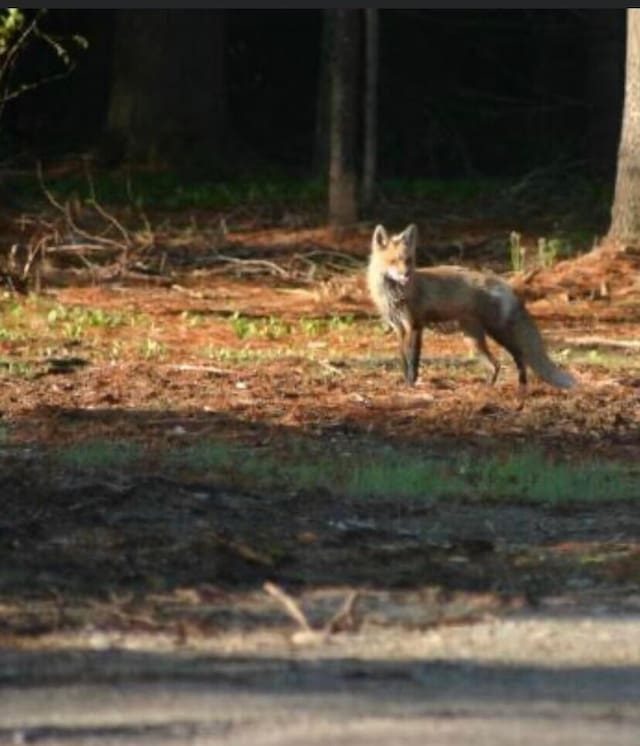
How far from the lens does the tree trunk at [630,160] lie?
2202 centimetres

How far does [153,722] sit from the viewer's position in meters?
6.87

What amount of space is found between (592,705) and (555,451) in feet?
19.1

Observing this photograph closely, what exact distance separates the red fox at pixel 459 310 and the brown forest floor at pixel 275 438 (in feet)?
0.68

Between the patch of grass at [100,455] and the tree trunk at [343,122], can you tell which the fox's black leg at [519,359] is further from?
the tree trunk at [343,122]

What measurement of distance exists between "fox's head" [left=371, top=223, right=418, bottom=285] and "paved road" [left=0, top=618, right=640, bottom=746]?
782cm

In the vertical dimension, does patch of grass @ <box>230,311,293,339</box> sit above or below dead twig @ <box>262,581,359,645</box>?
above

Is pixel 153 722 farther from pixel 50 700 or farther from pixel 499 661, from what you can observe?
pixel 499 661

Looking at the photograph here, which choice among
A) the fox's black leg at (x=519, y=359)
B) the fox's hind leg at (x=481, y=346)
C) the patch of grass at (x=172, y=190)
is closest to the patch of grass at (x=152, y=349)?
the fox's hind leg at (x=481, y=346)

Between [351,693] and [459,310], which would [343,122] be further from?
[351,693]

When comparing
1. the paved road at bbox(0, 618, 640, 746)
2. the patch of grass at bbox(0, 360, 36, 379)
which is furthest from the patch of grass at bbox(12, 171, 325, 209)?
the paved road at bbox(0, 618, 640, 746)

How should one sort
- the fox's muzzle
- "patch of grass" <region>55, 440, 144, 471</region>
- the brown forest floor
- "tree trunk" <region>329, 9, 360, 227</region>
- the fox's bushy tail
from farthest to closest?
"tree trunk" <region>329, 9, 360, 227</region>
the fox's muzzle
the fox's bushy tail
"patch of grass" <region>55, 440, 144, 471</region>
the brown forest floor

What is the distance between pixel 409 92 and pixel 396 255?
60.9 feet

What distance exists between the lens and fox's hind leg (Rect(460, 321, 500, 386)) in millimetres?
15852

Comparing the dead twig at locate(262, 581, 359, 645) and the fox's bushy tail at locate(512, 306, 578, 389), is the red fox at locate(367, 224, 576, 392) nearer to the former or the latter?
the fox's bushy tail at locate(512, 306, 578, 389)
